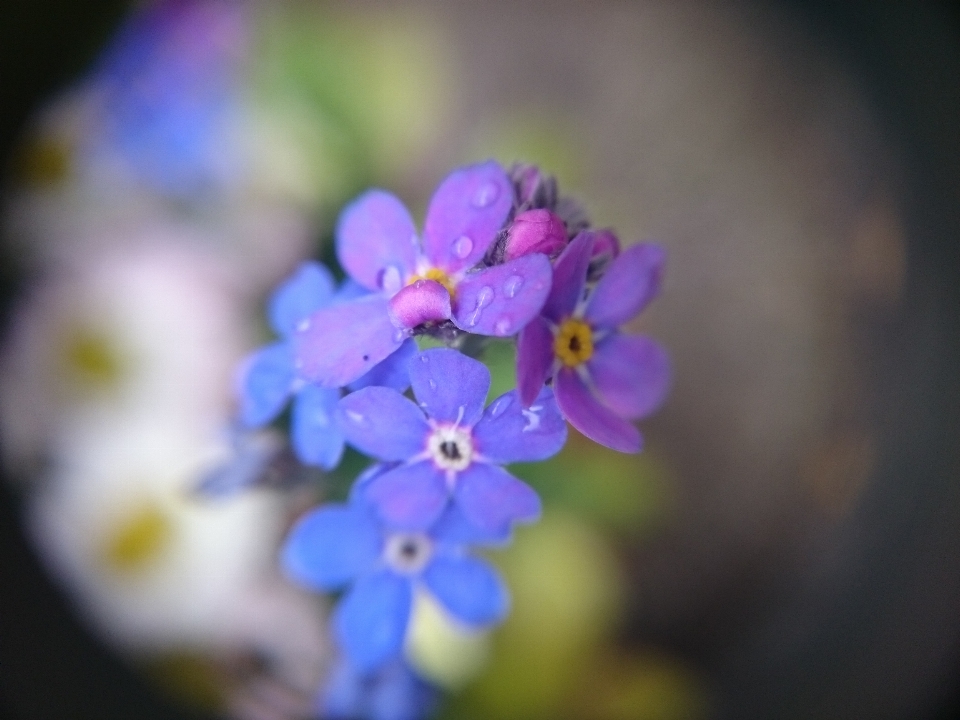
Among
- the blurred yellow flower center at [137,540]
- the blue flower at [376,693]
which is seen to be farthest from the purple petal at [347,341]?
the blurred yellow flower center at [137,540]

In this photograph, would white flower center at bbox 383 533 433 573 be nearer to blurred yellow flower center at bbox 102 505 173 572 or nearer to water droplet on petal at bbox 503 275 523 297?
water droplet on petal at bbox 503 275 523 297

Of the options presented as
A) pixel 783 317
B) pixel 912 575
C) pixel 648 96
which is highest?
pixel 648 96

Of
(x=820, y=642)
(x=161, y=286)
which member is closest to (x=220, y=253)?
(x=161, y=286)

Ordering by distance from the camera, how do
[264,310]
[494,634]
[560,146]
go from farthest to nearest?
1. [560,146]
2. [494,634]
3. [264,310]

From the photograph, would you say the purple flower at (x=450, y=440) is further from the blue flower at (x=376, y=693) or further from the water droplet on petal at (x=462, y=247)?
the blue flower at (x=376, y=693)

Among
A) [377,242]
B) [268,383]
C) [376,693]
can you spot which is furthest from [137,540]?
[377,242]

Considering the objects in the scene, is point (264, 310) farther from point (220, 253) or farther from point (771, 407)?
point (771, 407)
